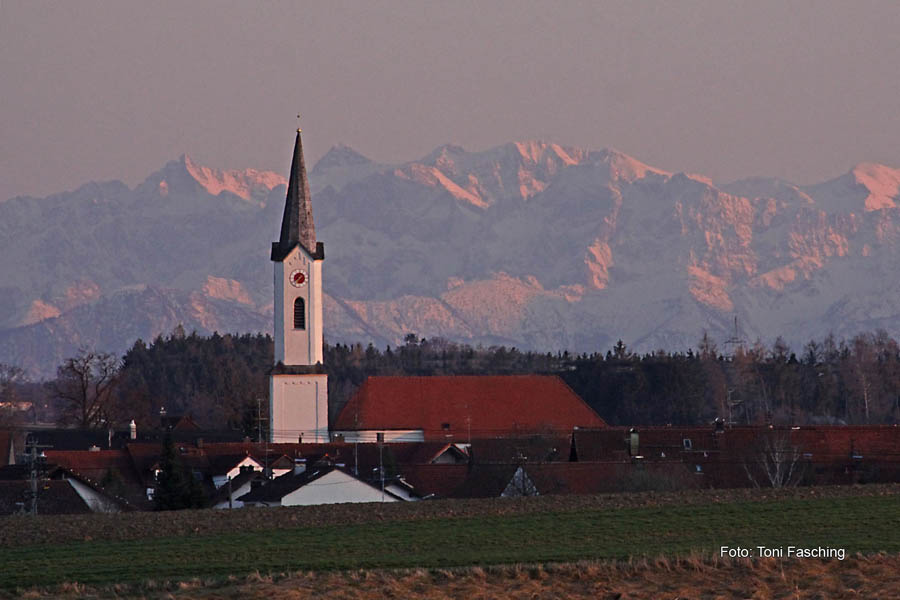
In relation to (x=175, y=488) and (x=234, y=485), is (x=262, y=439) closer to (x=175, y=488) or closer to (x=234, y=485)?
(x=234, y=485)

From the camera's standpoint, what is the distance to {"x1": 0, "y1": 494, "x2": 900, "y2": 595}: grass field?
113ft

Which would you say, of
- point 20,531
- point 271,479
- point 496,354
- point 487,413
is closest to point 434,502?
point 20,531

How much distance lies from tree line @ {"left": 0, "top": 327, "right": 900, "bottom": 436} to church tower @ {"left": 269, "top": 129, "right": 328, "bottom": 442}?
685 inches

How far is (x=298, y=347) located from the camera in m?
92.6

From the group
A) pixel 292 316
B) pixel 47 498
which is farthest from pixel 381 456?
pixel 292 316

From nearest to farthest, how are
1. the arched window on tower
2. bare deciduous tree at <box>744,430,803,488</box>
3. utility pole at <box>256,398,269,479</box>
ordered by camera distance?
bare deciduous tree at <box>744,430,803,488</box> < utility pole at <box>256,398,269,479</box> < the arched window on tower

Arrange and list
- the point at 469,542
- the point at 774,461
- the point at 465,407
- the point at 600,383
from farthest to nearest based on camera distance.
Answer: the point at 600,383 < the point at 465,407 < the point at 774,461 < the point at 469,542

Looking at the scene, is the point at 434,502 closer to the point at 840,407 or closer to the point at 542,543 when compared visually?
the point at 542,543

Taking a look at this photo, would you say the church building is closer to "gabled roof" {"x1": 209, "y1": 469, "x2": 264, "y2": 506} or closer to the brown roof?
"gabled roof" {"x1": 209, "y1": 469, "x2": 264, "y2": 506}

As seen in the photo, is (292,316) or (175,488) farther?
(292,316)

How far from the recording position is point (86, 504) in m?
61.2

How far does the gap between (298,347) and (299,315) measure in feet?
5.06

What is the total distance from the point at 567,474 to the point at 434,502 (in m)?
12.2

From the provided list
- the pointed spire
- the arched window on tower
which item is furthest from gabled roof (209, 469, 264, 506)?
the pointed spire
